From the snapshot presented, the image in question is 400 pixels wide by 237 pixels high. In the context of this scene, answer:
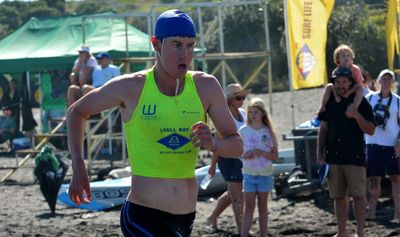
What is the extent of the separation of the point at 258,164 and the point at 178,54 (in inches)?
183

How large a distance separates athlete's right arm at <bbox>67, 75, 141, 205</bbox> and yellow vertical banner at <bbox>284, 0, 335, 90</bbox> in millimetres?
7674

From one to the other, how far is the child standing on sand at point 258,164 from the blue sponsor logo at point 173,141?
4504 mm

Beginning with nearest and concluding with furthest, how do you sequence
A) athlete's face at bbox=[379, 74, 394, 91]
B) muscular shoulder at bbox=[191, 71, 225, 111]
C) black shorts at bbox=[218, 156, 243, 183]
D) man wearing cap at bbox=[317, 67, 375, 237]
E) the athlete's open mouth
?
1. the athlete's open mouth
2. muscular shoulder at bbox=[191, 71, 225, 111]
3. man wearing cap at bbox=[317, 67, 375, 237]
4. black shorts at bbox=[218, 156, 243, 183]
5. athlete's face at bbox=[379, 74, 394, 91]

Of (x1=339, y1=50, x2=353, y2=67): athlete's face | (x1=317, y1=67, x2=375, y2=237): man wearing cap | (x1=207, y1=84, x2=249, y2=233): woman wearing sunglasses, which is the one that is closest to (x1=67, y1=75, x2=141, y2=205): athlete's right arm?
(x1=317, y1=67, x2=375, y2=237): man wearing cap

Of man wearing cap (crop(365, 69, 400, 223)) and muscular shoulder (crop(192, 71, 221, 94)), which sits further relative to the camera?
man wearing cap (crop(365, 69, 400, 223))

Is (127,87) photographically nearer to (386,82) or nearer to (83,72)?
(386,82)

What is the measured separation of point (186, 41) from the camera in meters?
4.98

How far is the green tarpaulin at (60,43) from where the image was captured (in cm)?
2127

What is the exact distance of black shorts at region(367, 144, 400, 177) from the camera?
10.6m

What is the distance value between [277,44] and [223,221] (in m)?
18.4

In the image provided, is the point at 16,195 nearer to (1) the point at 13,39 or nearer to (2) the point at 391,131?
(2) the point at 391,131

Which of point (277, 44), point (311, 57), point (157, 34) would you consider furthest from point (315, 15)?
point (277, 44)

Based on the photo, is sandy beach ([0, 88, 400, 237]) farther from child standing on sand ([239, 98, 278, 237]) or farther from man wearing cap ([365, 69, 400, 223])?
child standing on sand ([239, 98, 278, 237])

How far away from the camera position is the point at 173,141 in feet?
16.4
